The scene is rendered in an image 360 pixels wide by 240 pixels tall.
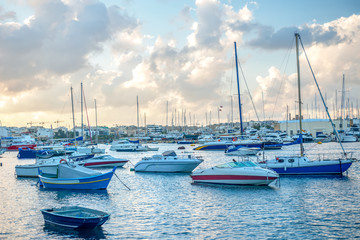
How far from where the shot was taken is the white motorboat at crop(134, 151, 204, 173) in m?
45.1

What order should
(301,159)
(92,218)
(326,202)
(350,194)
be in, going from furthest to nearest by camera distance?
(301,159) < (350,194) < (326,202) < (92,218)

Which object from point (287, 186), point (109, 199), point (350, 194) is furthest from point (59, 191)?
point (350, 194)

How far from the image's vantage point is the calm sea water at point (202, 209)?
20047mm

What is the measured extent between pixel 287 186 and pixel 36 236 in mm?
22560

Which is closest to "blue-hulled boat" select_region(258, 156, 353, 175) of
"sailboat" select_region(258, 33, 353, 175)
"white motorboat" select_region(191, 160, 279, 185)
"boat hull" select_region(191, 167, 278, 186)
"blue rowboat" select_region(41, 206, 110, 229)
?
"sailboat" select_region(258, 33, 353, 175)

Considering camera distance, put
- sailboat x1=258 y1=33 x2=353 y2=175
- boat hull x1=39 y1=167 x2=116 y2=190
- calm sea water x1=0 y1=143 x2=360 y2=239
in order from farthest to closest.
→ sailboat x1=258 y1=33 x2=353 y2=175
boat hull x1=39 y1=167 x2=116 y2=190
calm sea water x1=0 y1=143 x2=360 y2=239

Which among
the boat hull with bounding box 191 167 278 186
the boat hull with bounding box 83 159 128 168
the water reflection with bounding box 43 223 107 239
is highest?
the boat hull with bounding box 191 167 278 186

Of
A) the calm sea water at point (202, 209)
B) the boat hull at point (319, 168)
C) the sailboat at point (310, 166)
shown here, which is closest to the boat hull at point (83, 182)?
the calm sea water at point (202, 209)

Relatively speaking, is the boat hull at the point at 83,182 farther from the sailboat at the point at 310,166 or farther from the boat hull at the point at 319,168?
the boat hull at the point at 319,168

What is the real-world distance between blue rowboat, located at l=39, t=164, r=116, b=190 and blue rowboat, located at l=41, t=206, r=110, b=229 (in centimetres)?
1137

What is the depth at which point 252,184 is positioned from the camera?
33.9 metres

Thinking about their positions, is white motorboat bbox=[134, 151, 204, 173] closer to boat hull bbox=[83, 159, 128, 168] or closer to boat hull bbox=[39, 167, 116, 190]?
boat hull bbox=[83, 159, 128, 168]

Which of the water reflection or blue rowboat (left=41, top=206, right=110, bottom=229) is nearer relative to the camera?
the water reflection

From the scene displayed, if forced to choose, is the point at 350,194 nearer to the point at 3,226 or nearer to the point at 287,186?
the point at 287,186
